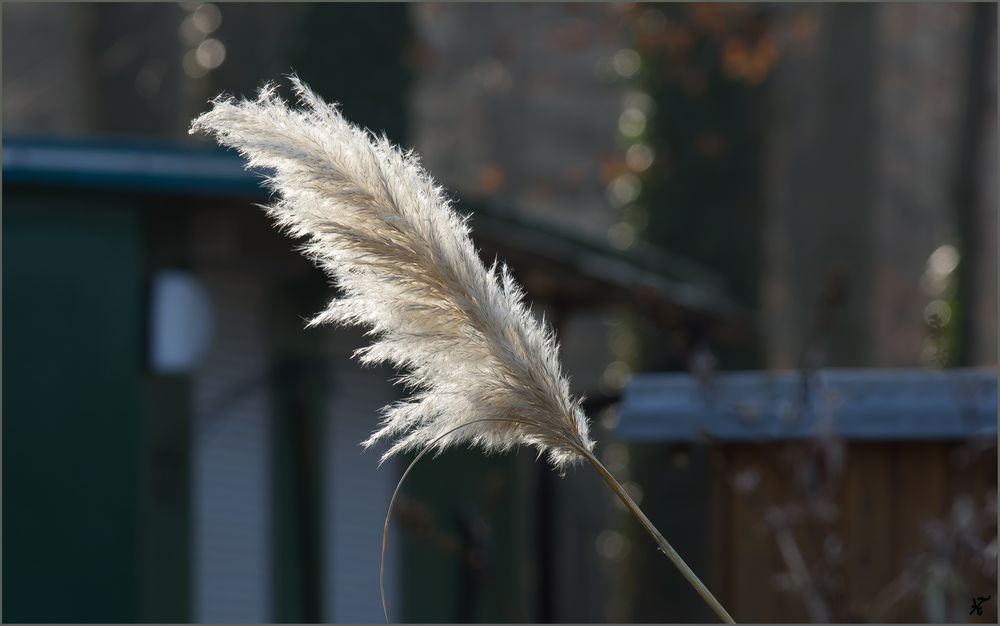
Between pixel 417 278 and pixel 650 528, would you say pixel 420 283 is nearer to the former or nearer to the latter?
pixel 417 278

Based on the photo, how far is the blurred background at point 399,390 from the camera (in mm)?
4609

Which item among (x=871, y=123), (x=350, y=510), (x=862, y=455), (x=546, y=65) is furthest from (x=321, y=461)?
(x=546, y=65)

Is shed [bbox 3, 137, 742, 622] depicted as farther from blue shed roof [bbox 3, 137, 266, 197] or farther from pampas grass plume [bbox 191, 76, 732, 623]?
pampas grass plume [bbox 191, 76, 732, 623]

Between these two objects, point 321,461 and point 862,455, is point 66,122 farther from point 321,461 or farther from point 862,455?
point 862,455

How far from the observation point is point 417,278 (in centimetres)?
180

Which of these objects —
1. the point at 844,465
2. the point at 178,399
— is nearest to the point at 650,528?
the point at 844,465

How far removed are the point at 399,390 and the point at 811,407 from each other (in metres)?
3.76

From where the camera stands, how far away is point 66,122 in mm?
19484

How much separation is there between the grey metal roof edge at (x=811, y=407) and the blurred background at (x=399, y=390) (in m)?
0.01

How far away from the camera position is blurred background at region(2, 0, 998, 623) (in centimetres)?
461

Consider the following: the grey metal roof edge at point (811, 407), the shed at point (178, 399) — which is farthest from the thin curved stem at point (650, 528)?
the shed at point (178, 399)

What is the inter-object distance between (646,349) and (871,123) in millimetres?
6664

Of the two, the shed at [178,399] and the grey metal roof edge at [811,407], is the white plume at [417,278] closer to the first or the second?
the grey metal roof edge at [811,407]

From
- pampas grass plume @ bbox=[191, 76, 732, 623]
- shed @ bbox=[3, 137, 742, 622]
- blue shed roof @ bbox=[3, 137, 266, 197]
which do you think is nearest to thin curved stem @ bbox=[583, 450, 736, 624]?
pampas grass plume @ bbox=[191, 76, 732, 623]
